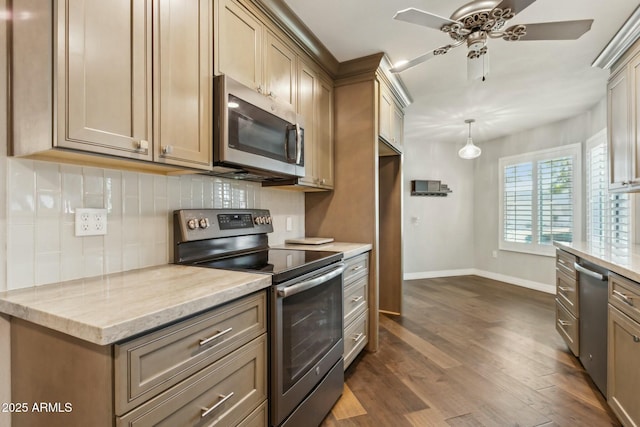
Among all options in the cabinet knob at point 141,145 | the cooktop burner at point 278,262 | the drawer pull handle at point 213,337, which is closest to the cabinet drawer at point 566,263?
the cooktop burner at point 278,262

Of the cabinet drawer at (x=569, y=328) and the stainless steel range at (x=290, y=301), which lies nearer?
the stainless steel range at (x=290, y=301)

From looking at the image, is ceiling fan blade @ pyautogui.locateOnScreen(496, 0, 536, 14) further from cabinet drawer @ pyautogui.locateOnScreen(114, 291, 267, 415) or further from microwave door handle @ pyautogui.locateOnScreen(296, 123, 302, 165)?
cabinet drawer @ pyautogui.locateOnScreen(114, 291, 267, 415)

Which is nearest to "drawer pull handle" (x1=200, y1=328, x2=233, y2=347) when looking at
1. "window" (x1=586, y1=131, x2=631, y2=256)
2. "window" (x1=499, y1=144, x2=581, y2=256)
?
"window" (x1=586, y1=131, x2=631, y2=256)

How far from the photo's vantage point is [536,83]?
3084 millimetres

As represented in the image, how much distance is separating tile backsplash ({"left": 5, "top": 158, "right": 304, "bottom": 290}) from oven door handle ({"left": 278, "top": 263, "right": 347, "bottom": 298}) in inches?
27.2

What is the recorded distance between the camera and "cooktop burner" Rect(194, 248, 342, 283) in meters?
1.42

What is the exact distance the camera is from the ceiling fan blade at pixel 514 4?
149cm

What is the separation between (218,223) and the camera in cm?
182

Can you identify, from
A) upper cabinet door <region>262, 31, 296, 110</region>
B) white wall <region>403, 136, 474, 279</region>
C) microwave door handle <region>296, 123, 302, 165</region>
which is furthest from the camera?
white wall <region>403, 136, 474, 279</region>

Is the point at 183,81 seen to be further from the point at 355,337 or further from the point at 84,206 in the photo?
the point at 355,337

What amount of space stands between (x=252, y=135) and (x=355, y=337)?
163 cm

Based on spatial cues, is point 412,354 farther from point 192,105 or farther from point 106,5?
point 106,5

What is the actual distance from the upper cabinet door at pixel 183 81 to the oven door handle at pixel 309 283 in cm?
70

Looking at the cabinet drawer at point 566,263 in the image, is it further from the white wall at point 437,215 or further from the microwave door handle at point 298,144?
the white wall at point 437,215
